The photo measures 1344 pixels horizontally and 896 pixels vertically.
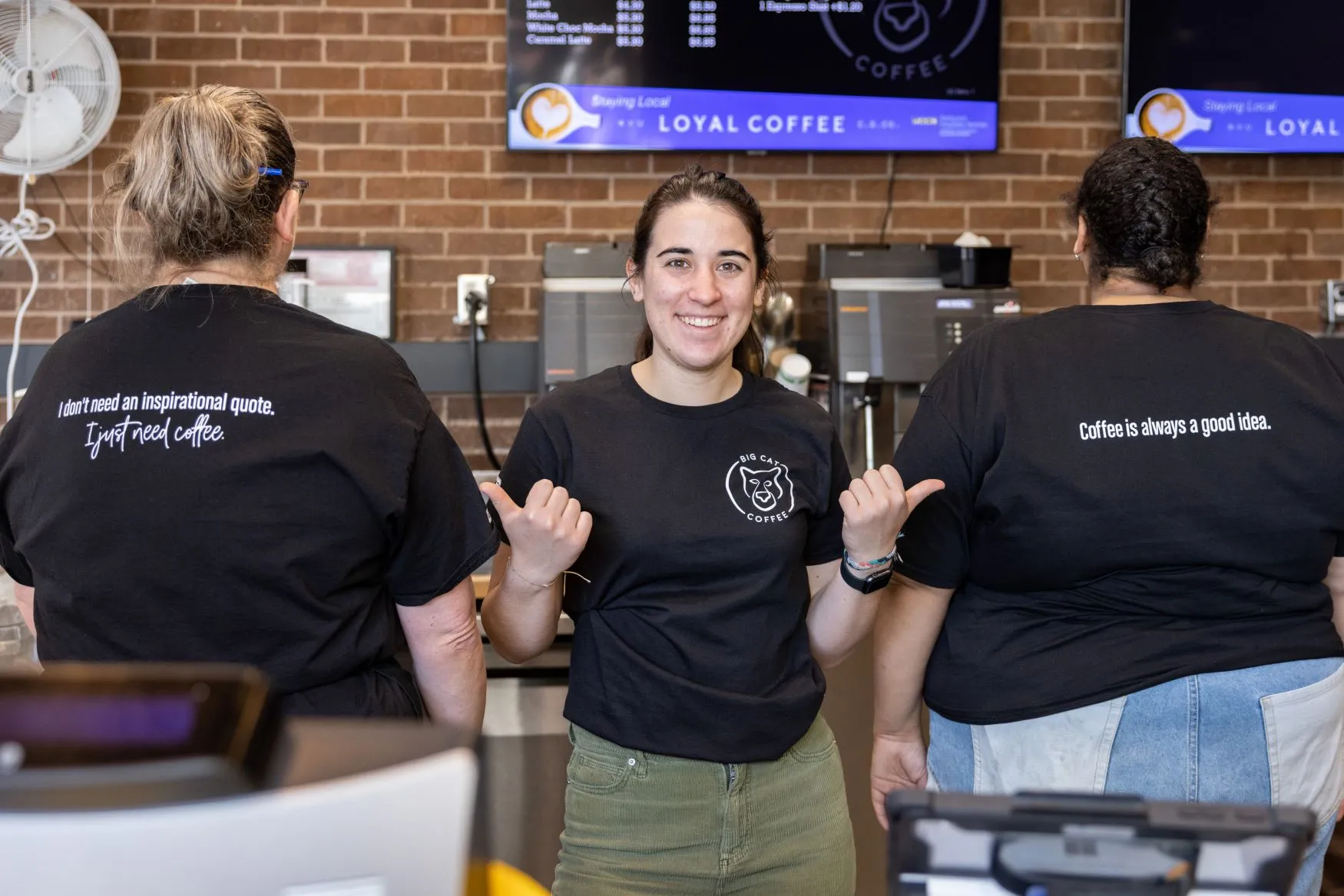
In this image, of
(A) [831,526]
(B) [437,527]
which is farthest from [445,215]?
(B) [437,527]

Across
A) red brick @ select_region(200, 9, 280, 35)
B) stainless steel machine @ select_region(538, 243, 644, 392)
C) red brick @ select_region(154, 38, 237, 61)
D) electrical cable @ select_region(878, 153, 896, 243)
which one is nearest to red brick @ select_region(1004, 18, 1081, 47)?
electrical cable @ select_region(878, 153, 896, 243)

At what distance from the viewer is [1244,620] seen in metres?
1.47

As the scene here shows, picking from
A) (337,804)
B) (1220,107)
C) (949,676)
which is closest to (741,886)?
(949,676)

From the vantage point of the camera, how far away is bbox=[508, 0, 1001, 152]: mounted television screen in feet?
11.4

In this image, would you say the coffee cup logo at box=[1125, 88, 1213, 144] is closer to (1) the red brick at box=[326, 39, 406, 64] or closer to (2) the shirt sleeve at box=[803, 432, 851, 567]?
(1) the red brick at box=[326, 39, 406, 64]

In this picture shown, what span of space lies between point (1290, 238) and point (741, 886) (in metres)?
3.19

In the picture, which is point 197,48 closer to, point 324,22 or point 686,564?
point 324,22

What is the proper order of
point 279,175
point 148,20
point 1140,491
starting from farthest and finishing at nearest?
point 148,20 < point 1140,491 < point 279,175

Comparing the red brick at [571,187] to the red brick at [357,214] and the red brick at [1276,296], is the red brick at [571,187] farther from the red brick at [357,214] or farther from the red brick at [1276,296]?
the red brick at [1276,296]

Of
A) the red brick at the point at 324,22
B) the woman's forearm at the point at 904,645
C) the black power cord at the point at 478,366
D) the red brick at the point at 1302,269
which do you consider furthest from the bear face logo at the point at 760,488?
the red brick at the point at 1302,269

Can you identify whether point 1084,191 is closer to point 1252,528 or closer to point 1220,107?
point 1252,528

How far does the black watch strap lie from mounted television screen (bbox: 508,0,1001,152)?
2.24m

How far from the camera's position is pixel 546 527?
4.53ft

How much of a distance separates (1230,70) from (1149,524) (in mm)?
2735
